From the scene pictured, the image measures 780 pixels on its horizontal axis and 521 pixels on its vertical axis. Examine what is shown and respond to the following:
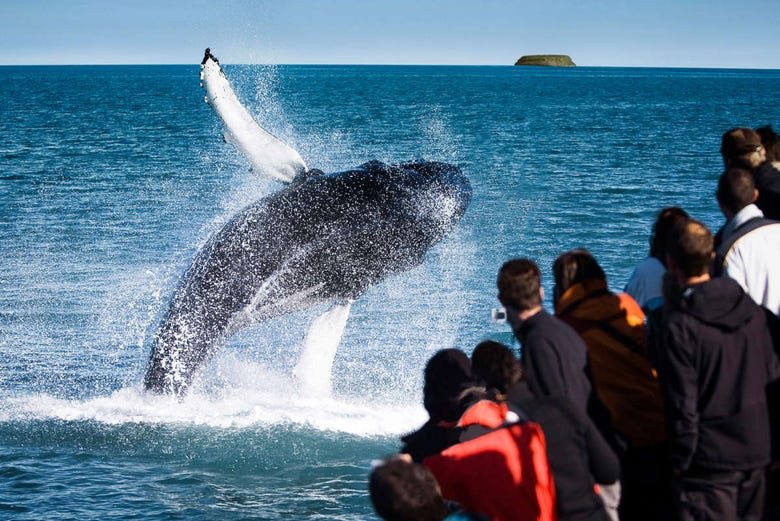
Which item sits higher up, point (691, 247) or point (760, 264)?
point (691, 247)

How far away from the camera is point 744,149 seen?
23.4 ft

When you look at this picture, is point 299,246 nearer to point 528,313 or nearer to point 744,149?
point 744,149

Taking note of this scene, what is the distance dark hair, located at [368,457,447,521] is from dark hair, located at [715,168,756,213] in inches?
138

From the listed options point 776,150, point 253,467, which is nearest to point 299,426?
point 253,467

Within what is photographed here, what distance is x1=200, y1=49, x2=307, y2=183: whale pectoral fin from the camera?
36.9 feet

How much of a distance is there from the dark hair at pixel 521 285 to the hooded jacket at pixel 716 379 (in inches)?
31.1

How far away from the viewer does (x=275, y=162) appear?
444 inches

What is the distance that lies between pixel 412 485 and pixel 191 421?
7775mm

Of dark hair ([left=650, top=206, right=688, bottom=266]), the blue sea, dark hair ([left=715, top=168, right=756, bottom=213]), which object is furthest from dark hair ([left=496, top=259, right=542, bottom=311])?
the blue sea

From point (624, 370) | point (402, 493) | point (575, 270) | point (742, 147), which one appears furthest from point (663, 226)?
point (402, 493)

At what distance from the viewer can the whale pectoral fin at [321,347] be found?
437 inches

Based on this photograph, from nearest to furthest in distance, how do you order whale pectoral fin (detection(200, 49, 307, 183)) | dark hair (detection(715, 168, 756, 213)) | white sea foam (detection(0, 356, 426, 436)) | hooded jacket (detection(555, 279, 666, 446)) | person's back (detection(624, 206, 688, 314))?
1. hooded jacket (detection(555, 279, 666, 446))
2. person's back (detection(624, 206, 688, 314))
3. dark hair (detection(715, 168, 756, 213))
4. whale pectoral fin (detection(200, 49, 307, 183))
5. white sea foam (detection(0, 356, 426, 436))

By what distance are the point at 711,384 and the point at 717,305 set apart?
464 millimetres

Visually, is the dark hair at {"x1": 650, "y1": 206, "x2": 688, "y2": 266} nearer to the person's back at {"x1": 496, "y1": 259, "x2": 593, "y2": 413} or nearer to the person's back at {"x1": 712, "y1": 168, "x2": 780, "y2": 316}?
the person's back at {"x1": 712, "y1": 168, "x2": 780, "y2": 316}
